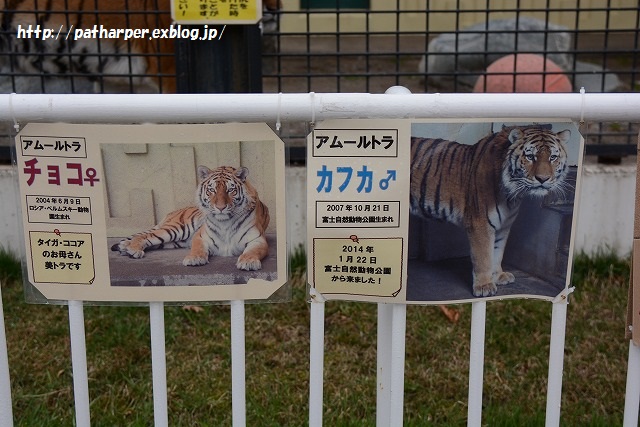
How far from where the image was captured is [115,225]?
4.91 feet

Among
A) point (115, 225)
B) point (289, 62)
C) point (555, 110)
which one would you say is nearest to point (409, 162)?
point (555, 110)

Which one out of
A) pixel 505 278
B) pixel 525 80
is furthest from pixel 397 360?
pixel 525 80

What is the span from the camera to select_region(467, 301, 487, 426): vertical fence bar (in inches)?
62.0

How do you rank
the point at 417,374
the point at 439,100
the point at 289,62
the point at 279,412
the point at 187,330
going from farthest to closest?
the point at 289,62, the point at 187,330, the point at 417,374, the point at 279,412, the point at 439,100

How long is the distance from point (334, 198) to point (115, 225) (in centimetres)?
41

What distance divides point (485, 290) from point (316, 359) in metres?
0.35

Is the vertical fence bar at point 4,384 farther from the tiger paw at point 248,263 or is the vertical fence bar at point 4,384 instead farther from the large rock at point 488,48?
the large rock at point 488,48

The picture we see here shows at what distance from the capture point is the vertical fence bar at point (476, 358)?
1.57 m

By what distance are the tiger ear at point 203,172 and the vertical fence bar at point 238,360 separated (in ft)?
0.82

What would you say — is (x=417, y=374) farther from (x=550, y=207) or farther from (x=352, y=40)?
(x=352, y=40)

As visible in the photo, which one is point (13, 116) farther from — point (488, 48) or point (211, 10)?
point (488, 48)

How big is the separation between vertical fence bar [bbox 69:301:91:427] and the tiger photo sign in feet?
0.12

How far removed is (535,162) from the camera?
1493 mm

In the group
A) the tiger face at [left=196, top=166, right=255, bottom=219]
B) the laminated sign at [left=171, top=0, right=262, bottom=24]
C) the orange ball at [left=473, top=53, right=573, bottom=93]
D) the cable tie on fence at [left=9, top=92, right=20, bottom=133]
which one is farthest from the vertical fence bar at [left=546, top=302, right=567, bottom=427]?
the orange ball at [left=473, top=53, right=573, bottom=93]
